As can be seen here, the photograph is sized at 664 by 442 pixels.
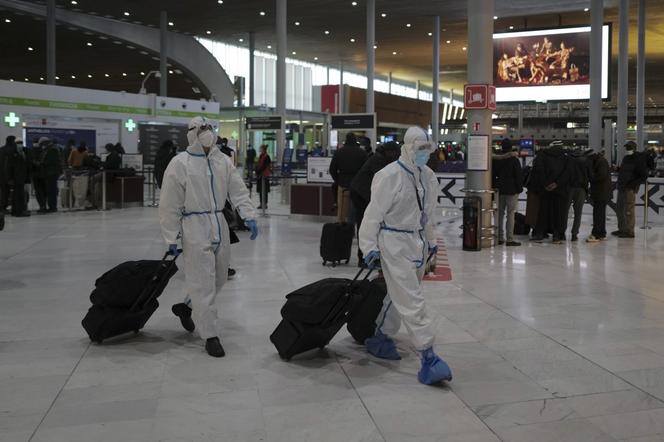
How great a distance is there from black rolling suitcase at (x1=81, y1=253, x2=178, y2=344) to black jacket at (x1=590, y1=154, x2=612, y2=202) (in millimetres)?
9221

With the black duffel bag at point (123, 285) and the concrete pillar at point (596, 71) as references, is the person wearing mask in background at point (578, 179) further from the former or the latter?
the concrete pillar at point (596, 71)

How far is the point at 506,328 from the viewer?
589 cm

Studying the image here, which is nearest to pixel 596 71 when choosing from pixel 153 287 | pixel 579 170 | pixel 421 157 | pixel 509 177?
pixel 579 170

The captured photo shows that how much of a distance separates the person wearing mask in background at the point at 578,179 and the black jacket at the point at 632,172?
0.81 metres

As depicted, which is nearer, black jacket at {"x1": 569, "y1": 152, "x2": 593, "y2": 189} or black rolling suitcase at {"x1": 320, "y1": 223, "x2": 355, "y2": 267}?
black rolling suitcase at {"x1": 320, "y1": 223, "x2": 355, "y2": 267}

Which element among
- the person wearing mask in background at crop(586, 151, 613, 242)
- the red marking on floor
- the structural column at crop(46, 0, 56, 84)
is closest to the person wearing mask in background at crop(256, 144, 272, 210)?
the red marking on floor

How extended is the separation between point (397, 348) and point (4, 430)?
2717 mm

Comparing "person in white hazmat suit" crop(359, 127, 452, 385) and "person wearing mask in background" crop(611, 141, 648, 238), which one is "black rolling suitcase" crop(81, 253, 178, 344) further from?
"person wearing mask in background" crop(611, 141, 648, 238)

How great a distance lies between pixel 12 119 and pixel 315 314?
18.1 metres

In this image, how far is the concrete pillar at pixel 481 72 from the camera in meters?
11.2

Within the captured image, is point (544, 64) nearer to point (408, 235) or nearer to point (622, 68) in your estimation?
point (622, 68)

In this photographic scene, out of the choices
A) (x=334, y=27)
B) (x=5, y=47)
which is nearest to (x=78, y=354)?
(x=334, y=27)

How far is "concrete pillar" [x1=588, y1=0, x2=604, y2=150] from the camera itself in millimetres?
24406

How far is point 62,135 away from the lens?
2162 cm
